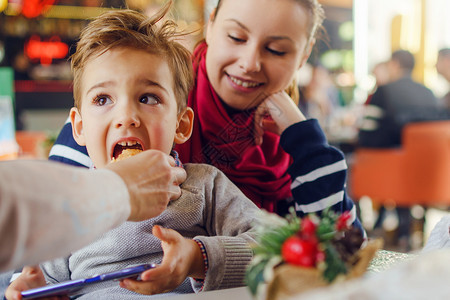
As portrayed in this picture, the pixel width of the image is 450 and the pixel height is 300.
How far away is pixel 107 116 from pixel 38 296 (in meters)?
0.42

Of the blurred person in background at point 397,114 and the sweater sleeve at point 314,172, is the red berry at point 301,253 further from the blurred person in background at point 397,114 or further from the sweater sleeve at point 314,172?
the blurred person in background at point 397,114

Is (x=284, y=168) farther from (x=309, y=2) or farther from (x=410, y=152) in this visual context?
(x=410, y=152)

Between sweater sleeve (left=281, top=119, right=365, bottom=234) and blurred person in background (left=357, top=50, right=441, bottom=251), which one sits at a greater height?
sweater sleeve (left=281, top=119, right=365, bottom=234)

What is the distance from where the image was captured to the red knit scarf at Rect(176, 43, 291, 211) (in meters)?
1.29

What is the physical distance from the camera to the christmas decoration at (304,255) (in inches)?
20.3

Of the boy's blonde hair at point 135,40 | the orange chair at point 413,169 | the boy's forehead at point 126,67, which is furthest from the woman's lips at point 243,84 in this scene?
the orange chair at point 413,169

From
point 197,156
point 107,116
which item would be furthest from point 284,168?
point 107,116

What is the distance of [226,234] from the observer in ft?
3.43

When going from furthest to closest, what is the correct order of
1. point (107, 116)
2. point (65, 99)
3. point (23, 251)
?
1. point (65, 99)
2. point (107, 116)
3. point (23, 251)

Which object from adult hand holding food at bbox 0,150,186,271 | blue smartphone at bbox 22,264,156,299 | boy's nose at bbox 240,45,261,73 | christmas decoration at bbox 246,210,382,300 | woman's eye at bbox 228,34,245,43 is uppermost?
woman's eye at bbox 228,34,245,43

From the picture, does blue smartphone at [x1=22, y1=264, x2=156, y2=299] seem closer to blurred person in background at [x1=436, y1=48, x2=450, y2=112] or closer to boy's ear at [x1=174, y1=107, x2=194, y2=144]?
boy's ear at [x1=174, y1=107, x2=194, y2=144]

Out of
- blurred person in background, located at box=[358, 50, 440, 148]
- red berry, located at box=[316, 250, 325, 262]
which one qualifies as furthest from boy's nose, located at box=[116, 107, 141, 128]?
blurred person in background, located at box=[358, 50, 440, 148]

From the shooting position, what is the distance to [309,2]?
1.30 m

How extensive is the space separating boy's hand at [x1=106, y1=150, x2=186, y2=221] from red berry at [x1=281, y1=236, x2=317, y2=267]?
23 centimetres
